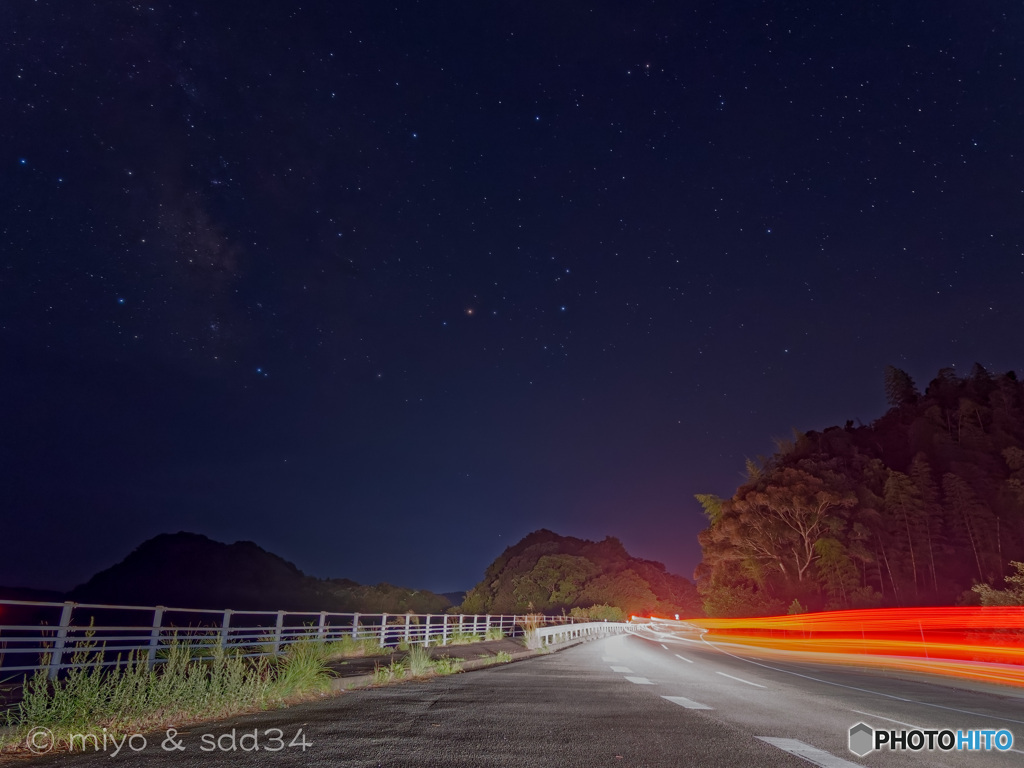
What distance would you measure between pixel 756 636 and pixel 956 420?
55.0 m

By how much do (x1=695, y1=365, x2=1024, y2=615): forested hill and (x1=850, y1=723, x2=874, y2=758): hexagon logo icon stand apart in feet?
139

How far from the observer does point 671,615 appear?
357 feet

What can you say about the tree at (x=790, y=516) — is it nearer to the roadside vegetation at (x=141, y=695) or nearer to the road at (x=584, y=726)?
the road at (x=584, y=726)

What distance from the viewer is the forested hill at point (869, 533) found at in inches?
1809

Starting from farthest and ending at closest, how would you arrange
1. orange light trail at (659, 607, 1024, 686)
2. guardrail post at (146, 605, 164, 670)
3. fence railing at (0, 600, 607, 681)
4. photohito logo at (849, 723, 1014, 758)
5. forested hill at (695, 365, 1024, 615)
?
forested hill at (695, 365, 1024, 615) → orange light trail at (659, 607, 1024, 686) → guardrail post at (146, 605, 164, 670) → fence railing at (0, 600, 607, 681) → photohito logo at (849, 723, 1014, 758)

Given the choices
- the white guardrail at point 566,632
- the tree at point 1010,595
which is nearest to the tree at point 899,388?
the white guardrail at point 566,632

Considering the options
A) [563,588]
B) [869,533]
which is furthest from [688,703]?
[563,588]

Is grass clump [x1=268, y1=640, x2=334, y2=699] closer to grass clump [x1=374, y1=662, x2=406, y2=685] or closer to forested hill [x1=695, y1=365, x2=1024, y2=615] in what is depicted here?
grass clump [x1=374, y1=662, x2=406, y2=685]

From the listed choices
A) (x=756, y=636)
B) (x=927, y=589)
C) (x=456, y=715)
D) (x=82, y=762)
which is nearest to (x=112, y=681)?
(x=82, y=762)

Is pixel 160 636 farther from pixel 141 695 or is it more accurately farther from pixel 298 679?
pixel 141 695

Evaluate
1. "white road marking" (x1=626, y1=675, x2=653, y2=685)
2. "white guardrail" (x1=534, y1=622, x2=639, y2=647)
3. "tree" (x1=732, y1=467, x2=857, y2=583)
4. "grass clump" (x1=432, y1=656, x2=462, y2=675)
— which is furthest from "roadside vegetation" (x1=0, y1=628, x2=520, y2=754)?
"tree" (x1=732, y1=467, x2=857, y2=583)

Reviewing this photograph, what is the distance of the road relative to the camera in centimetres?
507

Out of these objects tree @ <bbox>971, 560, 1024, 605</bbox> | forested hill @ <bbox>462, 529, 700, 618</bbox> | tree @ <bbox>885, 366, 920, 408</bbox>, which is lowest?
forested hill @ <bbox>462, 529, 700, 618</bbox>

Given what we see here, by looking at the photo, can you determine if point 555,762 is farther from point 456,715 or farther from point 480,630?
point 480,630
